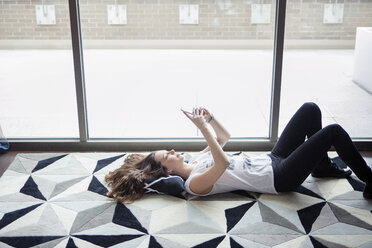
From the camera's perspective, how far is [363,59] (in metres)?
3.31

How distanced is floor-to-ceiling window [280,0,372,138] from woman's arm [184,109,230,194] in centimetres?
112

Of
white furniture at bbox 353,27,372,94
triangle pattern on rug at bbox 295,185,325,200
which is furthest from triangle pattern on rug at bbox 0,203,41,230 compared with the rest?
white furniture at bbox 353,27,372,94

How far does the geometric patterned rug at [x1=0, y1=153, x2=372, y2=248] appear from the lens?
2.19 m

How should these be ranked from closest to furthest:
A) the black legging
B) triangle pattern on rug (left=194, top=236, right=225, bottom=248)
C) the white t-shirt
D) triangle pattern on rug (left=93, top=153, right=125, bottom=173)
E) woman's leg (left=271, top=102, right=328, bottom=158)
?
triangle pattern on rug (left=194, top=236, right=225, bottom=248) → the black legging → the white t-shirt → woman's leg (left=271, top=102, right=328, bottom=158) → triangle pattern on rug (left=93, top=153, right=125, bottom=173)

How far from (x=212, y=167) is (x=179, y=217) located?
1.06ft

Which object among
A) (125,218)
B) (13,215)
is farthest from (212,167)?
(13,215)

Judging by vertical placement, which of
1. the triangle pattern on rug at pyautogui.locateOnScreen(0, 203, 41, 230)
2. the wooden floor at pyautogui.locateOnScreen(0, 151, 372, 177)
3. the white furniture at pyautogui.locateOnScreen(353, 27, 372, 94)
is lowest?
the triangle pattern on rug at pyautogui.locateOnScreen(0, 203, 41, 230)

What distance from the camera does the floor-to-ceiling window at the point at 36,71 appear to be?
321cm

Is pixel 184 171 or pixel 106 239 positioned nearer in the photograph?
pixel 106 239

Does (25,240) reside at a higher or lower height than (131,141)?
lower

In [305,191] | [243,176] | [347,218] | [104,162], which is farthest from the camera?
[104,162]

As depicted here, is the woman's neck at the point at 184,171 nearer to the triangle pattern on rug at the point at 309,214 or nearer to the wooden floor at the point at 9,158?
the triangle pattern on rug at the point at 309,214

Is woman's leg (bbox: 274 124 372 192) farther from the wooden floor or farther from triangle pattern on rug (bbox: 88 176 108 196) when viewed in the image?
triangle pattern on rug (bbox: 88 176 108 196)

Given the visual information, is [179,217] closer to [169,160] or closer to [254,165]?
[169,160]
